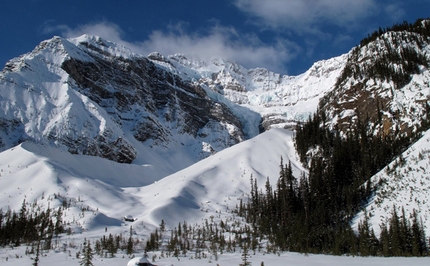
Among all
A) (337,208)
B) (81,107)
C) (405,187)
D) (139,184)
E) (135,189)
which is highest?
(81,107)

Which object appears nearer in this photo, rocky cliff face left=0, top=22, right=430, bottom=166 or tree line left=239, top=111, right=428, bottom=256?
tree line left=239, top=111, right=428, bottom=256

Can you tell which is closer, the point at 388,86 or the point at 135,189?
the point at 388,86

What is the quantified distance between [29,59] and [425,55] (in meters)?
140

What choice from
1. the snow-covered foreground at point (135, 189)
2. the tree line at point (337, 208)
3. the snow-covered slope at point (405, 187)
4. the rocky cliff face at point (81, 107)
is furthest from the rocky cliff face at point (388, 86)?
the rocky cliff face at point (81, 107)

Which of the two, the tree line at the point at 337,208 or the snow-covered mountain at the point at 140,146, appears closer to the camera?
the tree line at the point at 337,208

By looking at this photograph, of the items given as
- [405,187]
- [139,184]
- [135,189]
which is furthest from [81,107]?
[405,187]

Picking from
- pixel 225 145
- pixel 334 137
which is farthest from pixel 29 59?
pixel 334 137

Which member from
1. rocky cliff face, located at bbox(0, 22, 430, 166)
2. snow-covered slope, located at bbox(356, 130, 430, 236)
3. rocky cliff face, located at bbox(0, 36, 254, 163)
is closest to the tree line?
snow-covered slope, located at bbox(356, 130, 430, 236)

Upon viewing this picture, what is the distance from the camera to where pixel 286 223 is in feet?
176

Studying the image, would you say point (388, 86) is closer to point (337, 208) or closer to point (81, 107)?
point (337, 208)

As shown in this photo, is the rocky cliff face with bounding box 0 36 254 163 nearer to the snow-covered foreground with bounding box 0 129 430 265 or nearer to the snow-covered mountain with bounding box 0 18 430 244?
the snow-covered mountain with bounding box 0 18 430 244

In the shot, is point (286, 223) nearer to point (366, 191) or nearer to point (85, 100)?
point (366, 191)

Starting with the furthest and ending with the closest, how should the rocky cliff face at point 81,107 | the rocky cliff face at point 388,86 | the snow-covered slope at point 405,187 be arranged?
the rocky cliff face at point 81,107 → the rocky cliff face at point 388,86 → the snow-covered slope at point 405,187

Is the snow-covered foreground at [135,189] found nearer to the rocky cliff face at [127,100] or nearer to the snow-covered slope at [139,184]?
the snow-covered slope at [139,184]
